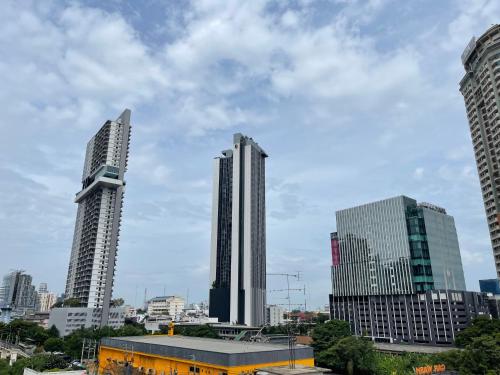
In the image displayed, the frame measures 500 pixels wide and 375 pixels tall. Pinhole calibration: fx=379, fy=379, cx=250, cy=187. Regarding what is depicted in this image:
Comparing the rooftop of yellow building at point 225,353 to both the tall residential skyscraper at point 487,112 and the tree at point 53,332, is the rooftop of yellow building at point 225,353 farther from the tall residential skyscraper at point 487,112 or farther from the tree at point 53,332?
the tall residential skyscraper at point 487,112

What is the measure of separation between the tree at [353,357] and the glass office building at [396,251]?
189 ft

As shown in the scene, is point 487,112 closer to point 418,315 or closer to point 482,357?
point 418,315

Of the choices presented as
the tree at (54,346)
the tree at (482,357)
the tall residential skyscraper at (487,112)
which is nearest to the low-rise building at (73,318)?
the tree at (54,346)

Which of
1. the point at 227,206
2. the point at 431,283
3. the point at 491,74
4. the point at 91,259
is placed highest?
the point at 491,74

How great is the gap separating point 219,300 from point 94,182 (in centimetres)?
5878

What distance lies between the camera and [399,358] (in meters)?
63.1

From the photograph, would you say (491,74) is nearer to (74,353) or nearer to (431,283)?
(431,283)

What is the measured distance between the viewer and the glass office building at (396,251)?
11025 centimetres

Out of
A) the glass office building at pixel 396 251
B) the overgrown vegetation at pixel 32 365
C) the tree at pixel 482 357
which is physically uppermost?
the glass office building at pixel 396 251

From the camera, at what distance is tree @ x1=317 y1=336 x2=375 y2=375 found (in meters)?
57.0

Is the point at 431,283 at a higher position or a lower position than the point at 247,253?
lower

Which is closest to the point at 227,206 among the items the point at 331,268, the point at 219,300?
the point at 219,300

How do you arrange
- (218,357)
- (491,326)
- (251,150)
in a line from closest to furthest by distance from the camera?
(218,357) → (491,326) → (251,150)

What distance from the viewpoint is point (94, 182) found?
120250 millimetres
